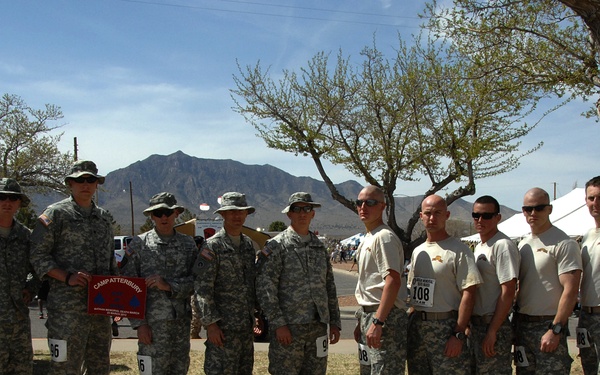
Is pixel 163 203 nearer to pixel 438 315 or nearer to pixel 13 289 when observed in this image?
pixel 13 289

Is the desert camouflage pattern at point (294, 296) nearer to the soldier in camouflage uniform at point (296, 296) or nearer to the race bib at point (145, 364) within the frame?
the soldier in camouflage uniform at point (296, 296)

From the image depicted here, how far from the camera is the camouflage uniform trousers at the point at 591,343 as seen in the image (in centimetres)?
471

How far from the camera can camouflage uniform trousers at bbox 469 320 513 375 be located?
4.71m

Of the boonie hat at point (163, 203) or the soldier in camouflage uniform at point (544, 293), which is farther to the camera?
the boonie hat at point (163, 203)

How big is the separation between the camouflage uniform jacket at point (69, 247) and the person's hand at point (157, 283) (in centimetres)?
67

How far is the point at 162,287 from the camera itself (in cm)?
495

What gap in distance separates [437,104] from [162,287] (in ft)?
32.6

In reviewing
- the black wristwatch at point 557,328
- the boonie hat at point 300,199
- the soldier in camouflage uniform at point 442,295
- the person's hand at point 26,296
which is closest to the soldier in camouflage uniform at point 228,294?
the boonie hat at point 300,199

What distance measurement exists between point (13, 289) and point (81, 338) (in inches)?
30.0

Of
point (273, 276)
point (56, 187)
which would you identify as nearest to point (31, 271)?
point (273, 276)

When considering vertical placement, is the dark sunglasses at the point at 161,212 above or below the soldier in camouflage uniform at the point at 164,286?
above

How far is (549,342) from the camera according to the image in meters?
4.59

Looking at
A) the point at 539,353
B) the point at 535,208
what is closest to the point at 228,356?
the point at 539,353

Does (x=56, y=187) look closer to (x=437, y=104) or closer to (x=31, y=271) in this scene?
(x=437, y=104)
